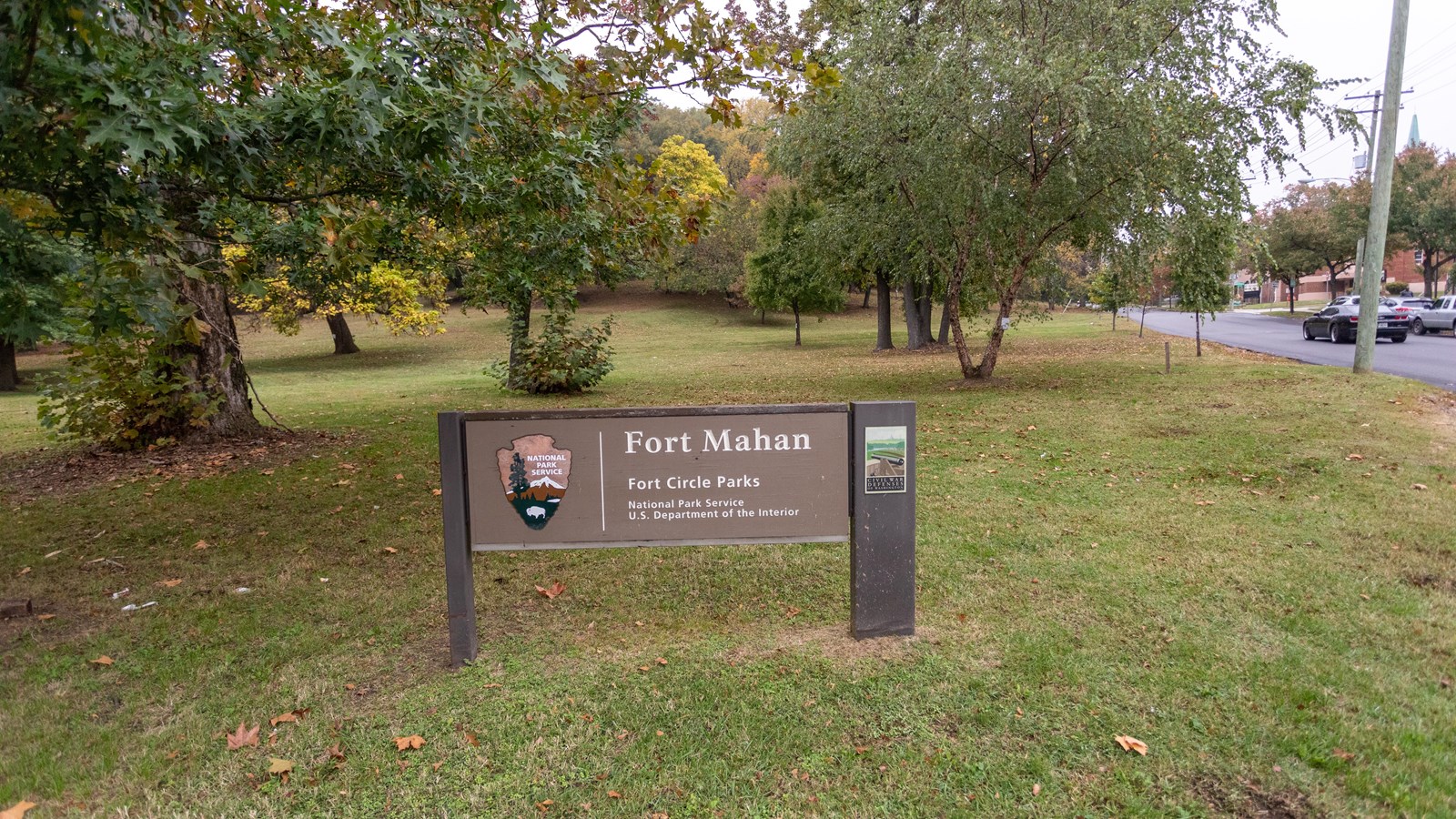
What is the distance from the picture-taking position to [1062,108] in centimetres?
1238

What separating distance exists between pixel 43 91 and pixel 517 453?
2.55 m

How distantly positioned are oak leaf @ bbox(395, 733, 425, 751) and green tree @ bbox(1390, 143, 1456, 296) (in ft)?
167

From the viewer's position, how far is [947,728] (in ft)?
11.6

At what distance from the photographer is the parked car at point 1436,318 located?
29078mm

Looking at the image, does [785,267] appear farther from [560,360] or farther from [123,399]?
[123,399]

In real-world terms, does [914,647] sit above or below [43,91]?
below

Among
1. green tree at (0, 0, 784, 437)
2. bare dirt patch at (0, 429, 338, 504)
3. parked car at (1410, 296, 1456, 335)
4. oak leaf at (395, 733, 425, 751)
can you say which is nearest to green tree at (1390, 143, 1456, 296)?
parked car at (1410, 296, 1456, 335)

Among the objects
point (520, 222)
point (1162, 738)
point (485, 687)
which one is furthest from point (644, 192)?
point (1162, 738)

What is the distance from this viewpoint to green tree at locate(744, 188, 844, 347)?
33.6m

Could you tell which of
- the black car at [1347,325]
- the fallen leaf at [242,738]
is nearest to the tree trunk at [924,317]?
the black car at [1347,325]

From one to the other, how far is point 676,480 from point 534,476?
694 mm

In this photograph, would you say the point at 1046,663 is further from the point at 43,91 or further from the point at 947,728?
the point at 43,91

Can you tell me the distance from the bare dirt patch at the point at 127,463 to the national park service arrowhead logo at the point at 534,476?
247 inches

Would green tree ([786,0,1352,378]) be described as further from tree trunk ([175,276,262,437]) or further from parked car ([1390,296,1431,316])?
parked car ([1390,296,1431,316])
